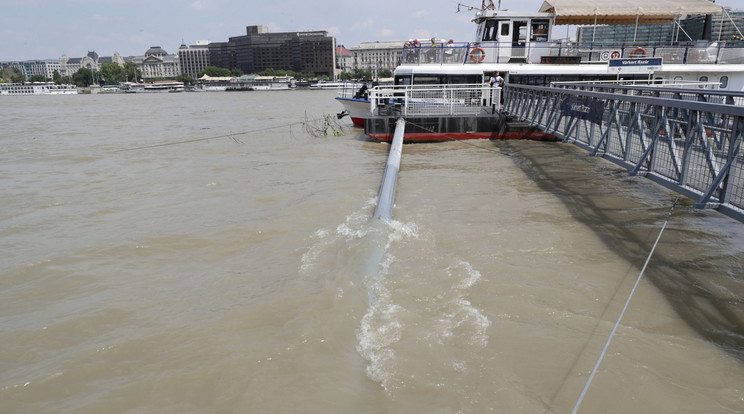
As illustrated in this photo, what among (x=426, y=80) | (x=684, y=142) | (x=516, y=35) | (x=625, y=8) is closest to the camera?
(x=684, y=142)

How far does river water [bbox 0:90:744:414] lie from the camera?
395cm

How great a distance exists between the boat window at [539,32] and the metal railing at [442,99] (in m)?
4.20

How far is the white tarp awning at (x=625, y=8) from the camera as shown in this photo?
2075 centimetres

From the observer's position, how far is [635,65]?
49.3 feet

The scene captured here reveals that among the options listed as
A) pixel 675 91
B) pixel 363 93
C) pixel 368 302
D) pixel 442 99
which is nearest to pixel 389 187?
pixel 368 302

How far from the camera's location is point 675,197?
9.78 metres

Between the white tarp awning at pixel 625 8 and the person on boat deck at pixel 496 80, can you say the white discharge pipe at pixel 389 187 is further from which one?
the white tarp awning at pixel 625 8

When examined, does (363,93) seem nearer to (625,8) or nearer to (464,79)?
(464,79)

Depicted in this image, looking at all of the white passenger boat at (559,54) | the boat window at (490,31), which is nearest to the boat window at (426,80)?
the white passenger boat at (559,54)

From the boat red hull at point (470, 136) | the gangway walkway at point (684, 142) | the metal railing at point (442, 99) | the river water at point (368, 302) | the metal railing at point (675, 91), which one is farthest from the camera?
the metal railing at point (442, 99)

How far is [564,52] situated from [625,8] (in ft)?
11.6

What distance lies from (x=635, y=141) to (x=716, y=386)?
5645mm

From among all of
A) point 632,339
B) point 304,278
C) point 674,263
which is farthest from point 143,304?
point 674,263

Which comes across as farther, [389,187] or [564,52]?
[564,52]
